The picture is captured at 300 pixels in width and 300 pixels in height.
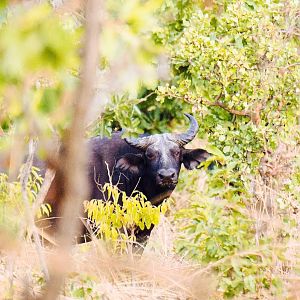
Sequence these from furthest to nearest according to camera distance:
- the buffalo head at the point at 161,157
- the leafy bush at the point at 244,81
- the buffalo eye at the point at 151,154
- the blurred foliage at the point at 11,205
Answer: the buffalo eye at the point at 151,154 → the buffalo head at the point at 161,157 → the leafy bush at the point at 244,81 → the blurred foliage at the point at 11,205

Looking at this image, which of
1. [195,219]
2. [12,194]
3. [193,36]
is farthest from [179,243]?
[193,36]

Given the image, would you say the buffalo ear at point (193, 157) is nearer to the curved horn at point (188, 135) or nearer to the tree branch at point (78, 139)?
the curved horn at point (188, 135)

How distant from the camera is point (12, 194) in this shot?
4.72 metres

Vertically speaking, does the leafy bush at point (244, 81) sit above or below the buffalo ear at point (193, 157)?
above

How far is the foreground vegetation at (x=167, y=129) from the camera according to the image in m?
1.99

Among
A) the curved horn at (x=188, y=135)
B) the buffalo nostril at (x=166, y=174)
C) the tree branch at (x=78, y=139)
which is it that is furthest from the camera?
the curved horn at (x=188, y=135)

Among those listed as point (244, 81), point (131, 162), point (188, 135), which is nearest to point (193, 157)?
point (188, 135)

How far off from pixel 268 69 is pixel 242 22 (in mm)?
503

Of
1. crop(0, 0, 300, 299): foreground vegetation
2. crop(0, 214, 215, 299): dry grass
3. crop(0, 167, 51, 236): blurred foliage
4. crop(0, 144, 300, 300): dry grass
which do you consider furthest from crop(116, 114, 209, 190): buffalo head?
crop(0, 167, 51, 236): blurred foliage

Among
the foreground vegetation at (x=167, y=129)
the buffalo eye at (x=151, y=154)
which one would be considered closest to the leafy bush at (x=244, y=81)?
the foreground vegetation at (x=167, y=129)

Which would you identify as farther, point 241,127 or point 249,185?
point 241,127

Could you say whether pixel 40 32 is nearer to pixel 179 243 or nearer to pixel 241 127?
pixel 179 243

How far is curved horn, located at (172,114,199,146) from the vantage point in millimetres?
8141

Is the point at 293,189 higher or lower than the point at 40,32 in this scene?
lower
